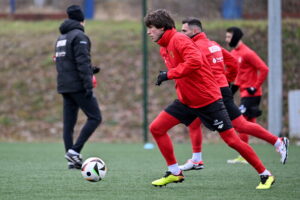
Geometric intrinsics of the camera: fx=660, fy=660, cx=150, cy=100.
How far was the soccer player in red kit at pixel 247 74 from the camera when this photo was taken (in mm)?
10414

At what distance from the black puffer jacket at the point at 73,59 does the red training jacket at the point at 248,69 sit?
8.87 ft

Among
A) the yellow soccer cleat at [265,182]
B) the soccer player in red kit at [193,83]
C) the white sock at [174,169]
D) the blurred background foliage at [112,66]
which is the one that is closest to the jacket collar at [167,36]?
the soccer player in red kit at [193,83]

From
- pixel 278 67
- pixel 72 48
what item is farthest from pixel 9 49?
pixel 72 48

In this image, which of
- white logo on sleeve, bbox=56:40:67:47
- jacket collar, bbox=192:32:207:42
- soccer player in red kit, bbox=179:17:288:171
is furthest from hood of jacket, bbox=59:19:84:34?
jacket collar, bbox=192:32:207:42

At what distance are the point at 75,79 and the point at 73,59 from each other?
28 centimetres

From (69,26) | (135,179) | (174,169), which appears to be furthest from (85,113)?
(174,169)

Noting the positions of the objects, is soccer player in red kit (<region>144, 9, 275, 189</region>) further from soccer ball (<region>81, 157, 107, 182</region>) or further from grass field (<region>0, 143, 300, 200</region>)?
soccer ball (<region>81, 157, 107, 182</region>)

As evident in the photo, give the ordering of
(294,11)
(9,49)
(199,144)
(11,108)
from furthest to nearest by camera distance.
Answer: (9,49) < (11,108) < (294,11) < (199,144)

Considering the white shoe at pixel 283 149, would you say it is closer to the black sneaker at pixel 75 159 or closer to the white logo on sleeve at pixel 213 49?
the white logo on sleeve at pixel 213 49

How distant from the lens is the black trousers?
29.5 ft

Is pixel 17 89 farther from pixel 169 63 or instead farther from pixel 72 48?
pixel 169 63

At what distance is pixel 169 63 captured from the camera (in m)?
6.86

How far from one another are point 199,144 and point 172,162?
1.88 meters

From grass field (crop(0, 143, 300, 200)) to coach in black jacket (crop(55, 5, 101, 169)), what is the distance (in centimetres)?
54
